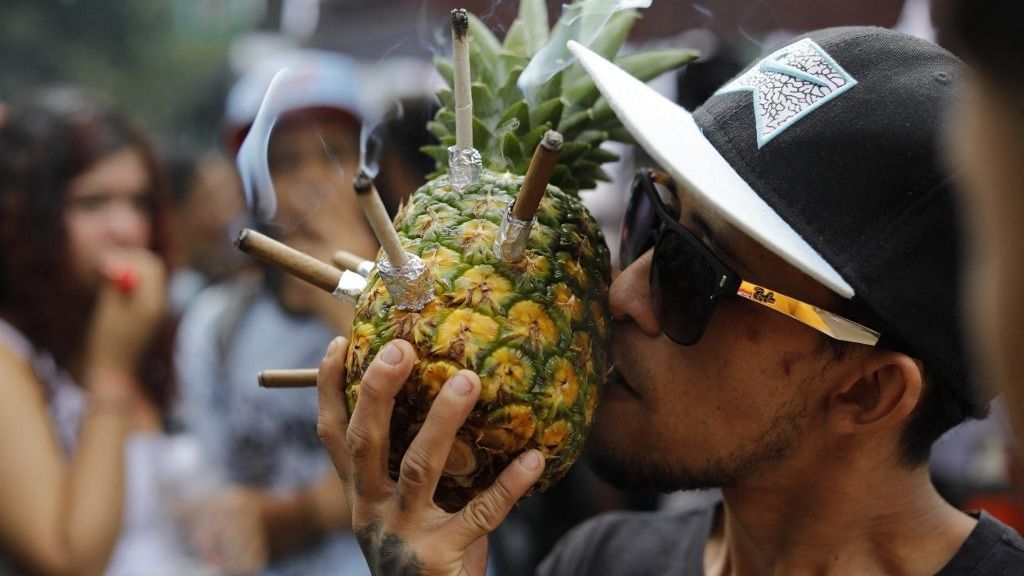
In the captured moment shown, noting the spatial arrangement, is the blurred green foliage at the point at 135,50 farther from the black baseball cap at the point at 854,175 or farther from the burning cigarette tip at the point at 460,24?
the black baseball cap at the point at 854,175

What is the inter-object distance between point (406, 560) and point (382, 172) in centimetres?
254

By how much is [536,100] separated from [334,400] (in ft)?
2.92

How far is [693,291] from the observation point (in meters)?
2.13

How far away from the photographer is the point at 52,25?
37.6 feet

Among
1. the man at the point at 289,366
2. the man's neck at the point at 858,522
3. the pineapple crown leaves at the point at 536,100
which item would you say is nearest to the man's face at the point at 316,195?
the man at the point at 289,366

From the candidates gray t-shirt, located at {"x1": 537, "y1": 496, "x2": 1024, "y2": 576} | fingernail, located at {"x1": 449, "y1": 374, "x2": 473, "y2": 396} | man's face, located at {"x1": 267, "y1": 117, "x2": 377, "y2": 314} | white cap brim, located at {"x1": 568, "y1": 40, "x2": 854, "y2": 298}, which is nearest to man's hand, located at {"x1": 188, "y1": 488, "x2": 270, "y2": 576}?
man's face, located at {"x1": 267, "y1": 117, "x2": 377, "y2": 314}

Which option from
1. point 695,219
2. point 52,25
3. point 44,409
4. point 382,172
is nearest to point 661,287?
point 695,219

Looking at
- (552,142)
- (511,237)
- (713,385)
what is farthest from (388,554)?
(552,142)

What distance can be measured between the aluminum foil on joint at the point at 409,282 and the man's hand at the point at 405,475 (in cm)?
9

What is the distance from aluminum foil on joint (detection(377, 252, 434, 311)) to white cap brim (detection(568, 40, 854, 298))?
1.81ft

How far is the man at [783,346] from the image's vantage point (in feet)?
6.41

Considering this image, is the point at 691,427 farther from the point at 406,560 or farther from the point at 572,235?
the point at 406,560

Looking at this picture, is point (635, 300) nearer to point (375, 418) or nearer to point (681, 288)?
point (681, 288)

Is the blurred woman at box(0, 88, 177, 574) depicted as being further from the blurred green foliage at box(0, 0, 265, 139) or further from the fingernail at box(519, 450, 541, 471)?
the fingernail at box(519, 450, 541, 471)
